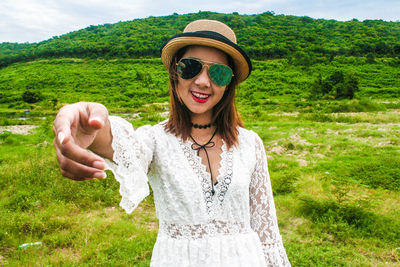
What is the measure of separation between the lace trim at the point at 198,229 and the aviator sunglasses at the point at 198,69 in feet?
2.51

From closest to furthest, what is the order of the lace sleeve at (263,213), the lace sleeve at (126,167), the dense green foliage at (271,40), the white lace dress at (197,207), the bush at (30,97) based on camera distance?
1. the lace sleeve at (126,167)
2. the white lace dress at (197,207)
3. the lace sleeve at (263,213)
4. the bush at (30,97)
5. the dense green foliage at (271,40)

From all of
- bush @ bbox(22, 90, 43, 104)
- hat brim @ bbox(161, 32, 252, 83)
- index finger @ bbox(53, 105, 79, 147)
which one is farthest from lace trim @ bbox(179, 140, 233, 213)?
bush @ bbox(22, 90, 43, 104)

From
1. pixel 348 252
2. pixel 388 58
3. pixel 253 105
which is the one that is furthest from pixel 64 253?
pixel 388 58

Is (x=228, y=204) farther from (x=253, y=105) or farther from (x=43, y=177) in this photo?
(x=253, y=105)

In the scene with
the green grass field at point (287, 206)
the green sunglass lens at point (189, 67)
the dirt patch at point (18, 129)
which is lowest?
the dirt patch at point (18, 129)

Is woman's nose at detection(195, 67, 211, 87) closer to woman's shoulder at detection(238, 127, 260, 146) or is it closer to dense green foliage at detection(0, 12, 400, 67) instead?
woman's shoulder at detection(238, 127, 260, 146)

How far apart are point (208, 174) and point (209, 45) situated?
694 millimetres

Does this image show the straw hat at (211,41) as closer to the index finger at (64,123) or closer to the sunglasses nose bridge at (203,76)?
the sunglasses nose bridge at (203,76)

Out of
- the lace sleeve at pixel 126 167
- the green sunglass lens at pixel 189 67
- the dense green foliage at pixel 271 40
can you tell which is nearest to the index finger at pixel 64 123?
the lace sleeve at pixel 126 167

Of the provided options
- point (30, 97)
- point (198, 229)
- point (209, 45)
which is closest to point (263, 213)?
point (198, 229)

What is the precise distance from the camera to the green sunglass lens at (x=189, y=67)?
145 cm

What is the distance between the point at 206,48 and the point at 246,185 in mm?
794

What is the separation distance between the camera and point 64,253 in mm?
3742

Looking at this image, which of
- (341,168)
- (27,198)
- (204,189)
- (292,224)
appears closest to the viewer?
(204,189)
